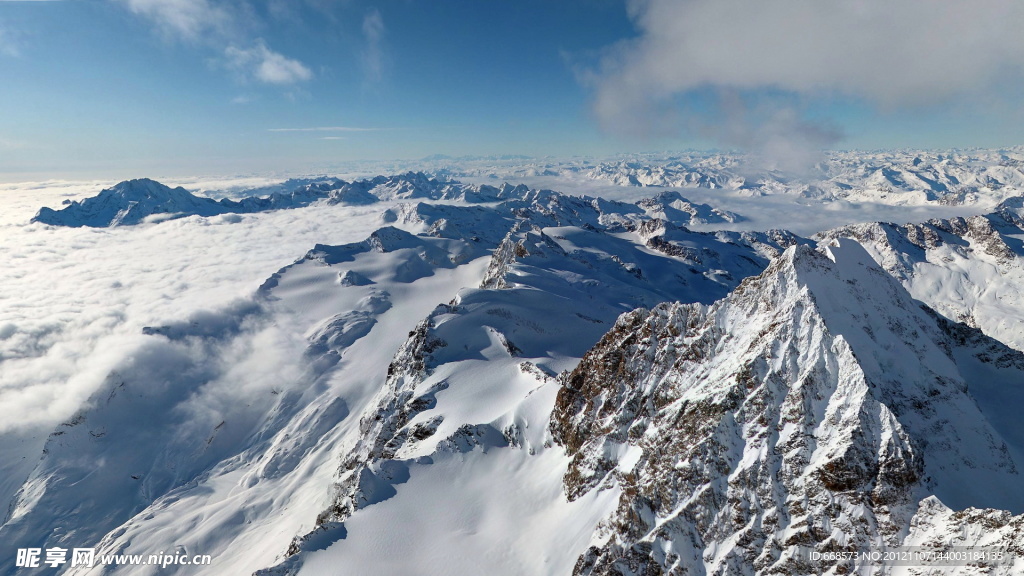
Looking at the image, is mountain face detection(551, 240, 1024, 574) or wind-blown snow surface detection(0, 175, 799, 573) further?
wind-blown snow surface detection(0, 175, 799, 573)

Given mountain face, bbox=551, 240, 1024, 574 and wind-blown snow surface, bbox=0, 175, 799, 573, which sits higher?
mountain face, bbox=551, 240, 1024, 574

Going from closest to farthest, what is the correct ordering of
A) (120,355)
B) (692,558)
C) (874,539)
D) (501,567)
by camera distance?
1. (874,539)
2. (692,558)
3. (501,567)
4. (120,355)

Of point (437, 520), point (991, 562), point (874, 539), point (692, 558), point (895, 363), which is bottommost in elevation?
point (437, 520)

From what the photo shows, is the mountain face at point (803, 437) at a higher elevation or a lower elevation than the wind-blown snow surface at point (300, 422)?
higher

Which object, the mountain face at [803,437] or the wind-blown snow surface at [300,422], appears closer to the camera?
the mountain face at [803,437]

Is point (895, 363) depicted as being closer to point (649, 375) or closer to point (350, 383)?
point (649, 375)

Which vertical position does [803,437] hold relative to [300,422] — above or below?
above

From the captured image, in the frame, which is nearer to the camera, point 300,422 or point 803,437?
point 803,437

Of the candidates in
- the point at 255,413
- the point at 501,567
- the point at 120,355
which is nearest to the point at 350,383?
the point at 255,413
